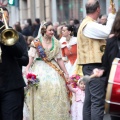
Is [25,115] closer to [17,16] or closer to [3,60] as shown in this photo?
[3,60]

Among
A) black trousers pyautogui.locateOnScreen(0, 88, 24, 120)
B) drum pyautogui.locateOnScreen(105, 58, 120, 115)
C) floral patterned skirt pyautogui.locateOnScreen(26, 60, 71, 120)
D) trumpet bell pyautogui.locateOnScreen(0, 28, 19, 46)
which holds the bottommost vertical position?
floral patterned skirt pyautogui.locateOnScreen(26, 60, 71, 120)

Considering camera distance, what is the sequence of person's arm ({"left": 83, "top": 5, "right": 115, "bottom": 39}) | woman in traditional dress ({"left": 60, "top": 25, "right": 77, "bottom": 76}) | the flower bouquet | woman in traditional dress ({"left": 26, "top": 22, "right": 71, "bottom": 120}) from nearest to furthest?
1. person's arm ({"left": 83, "top": 5, "right": 115, "bottom": 39})
2. the flower bouquet
3. woman in traditional dress ({"left": 26, "top": 22, "right": 71, "bottom": 120})
4. woman in traditional dress ({"left": 60, "top": 25, "right": 77, "bottom": 76})

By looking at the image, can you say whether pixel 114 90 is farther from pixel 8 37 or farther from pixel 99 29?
pixel 99 29

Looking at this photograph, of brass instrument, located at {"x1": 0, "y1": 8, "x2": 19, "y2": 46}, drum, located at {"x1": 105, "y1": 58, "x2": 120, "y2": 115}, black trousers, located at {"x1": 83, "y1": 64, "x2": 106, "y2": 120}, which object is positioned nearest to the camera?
drum, located at {"x1": 105, "y1": 58, "x2": 120, "y2": 115}

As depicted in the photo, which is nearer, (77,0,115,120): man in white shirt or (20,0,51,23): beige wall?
(77,0,115,120): man in white shirt

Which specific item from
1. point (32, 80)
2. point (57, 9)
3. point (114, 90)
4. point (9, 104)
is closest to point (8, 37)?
point (9, 104)

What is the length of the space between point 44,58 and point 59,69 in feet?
0.90

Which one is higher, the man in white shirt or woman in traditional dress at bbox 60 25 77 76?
the man in white shirt

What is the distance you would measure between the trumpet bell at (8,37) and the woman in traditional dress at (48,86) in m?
3.28

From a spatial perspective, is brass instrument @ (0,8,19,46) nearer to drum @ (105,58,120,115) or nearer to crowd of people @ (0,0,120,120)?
crowd of people @ (0,0,120,120)

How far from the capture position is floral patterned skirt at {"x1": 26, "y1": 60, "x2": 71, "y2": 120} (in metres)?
9.49

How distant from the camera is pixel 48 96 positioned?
9508 millimetres

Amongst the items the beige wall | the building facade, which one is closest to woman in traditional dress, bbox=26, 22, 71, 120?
the building facade

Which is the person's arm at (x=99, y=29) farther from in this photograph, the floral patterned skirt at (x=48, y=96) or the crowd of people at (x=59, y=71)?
the floral patterned skirt at (x=48, y=96)
